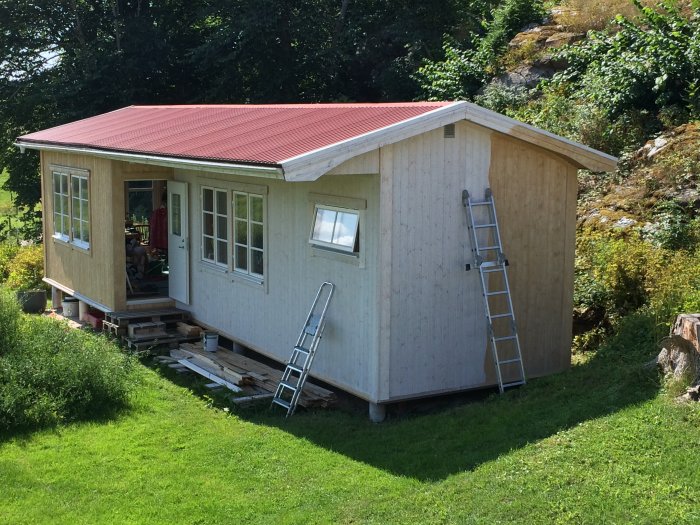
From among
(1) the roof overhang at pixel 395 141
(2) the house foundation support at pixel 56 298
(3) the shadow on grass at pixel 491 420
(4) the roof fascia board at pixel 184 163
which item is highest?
(1) the roof overhang at pixel 395 141

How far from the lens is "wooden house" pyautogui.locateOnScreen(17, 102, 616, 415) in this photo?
991 cm

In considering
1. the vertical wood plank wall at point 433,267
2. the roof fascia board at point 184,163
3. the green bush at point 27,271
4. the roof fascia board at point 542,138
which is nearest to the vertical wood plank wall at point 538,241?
the roof fascia board at point 542,138

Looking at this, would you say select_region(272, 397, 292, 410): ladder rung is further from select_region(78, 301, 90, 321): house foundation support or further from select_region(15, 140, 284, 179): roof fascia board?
select_region(78, 301, 90, 321): house foundation support

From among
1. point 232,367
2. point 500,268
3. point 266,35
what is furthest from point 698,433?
point 266,35

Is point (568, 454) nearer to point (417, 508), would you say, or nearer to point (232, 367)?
point (417, 508)

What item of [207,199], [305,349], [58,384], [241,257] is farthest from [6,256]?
[305,349]

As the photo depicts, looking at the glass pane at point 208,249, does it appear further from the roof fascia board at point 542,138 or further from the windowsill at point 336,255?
the roof fascia board at point 542,138

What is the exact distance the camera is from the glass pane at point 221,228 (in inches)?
528

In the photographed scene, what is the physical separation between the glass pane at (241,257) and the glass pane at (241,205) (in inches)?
18.1

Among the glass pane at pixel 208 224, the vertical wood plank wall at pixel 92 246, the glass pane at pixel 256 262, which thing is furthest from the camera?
the vertical wood plank wall at pixel 92 246

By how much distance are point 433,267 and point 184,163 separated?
3.43m

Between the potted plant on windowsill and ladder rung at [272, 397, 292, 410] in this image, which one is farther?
the potted plant on windowsill

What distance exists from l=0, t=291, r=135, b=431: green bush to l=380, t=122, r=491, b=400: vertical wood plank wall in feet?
10.6

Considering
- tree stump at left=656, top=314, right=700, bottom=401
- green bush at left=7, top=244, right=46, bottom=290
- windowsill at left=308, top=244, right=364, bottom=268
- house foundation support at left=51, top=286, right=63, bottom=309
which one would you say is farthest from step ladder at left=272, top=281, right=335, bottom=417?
green bush at left=7, top=244, right=46, bottom=290
